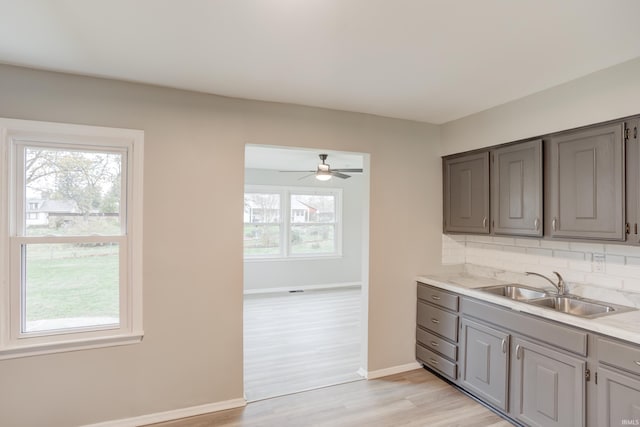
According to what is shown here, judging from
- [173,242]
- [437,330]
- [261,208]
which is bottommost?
[437,330]

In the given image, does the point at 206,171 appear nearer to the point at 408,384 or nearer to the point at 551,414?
the point at 408,384

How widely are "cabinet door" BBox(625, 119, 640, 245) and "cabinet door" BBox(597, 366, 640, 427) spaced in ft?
2.59

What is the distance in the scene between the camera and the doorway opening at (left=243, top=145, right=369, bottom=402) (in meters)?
4.48

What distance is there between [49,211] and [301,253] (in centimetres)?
492

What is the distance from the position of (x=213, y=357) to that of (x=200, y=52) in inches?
86.2

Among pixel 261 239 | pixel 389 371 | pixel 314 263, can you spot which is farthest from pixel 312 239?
pixel 389 371

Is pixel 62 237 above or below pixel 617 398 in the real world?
above

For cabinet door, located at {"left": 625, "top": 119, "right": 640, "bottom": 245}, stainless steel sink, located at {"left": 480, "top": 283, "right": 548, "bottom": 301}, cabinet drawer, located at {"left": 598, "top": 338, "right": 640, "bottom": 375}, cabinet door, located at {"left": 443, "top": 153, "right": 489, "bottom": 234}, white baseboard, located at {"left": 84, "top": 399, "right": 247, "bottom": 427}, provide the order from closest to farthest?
cabinet drawer, located at {"left": 598, "top": 338, "right": 640, "bottom": 375}, cabinet door, located at {"left": 625, "top": 119, "right": 640, "bottom": 245}, white baseboard, located at {"left": 84, "top": 399, "right": 247, "bottom": 427}, stainless steel sink, located at {"left": 480, "top": 283, "right": 548, "bottom": 301}, cabinet door, located at {"left": 443, "top": 153, "right": 489, "bottom": 234}

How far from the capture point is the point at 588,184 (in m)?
2.31

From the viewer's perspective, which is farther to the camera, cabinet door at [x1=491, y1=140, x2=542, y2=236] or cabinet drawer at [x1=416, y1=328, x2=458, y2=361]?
cabinet drawer at [x1=416, y1=328, x2=458, y2=361]

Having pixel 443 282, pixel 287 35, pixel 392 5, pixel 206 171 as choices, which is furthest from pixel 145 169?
pixel 443 282

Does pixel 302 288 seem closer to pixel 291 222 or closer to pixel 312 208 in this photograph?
pixel 291 222

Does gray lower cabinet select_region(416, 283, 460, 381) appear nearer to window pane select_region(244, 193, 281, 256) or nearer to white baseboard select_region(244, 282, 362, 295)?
white baseboard select_region(244, 282, 362, 295)

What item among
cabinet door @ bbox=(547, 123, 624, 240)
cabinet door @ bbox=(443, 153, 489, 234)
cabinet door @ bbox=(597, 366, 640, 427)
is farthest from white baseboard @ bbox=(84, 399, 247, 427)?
cabinet door @ bbox=(547, 123, 624, 240)
